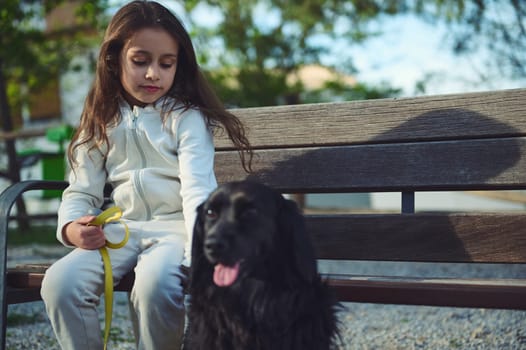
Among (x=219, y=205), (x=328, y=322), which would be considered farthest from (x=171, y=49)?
(x=328, y=322)

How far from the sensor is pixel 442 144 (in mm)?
2768

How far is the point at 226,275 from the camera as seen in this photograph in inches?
77.7

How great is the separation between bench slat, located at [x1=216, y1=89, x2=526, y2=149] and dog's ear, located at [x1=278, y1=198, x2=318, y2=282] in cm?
94

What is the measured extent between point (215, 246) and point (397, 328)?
9.58 feet

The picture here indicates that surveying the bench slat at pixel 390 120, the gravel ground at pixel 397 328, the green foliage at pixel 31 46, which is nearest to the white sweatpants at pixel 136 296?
the bench slat at pixel 390 120

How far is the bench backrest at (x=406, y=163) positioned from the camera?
2.65 metres

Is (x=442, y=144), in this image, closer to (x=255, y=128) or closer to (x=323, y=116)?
(x=323, y=116)

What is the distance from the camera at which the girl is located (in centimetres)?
247

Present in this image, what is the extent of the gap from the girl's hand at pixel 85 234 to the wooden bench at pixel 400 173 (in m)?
0.25

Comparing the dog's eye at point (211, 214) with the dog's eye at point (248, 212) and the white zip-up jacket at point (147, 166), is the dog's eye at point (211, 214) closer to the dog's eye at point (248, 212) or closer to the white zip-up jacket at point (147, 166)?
the dog's eye at point (248, 212)

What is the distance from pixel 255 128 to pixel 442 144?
0.89 metres

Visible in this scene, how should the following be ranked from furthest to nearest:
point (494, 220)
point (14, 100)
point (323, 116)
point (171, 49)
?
1. point (14, 100)
2. point (323, 116)
3. point (171, 49)
4. point (494, 220)

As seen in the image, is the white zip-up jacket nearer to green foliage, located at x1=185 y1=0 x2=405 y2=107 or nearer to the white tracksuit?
the white tracksuit

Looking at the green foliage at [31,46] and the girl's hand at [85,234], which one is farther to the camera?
the green foliage at [31,46]
